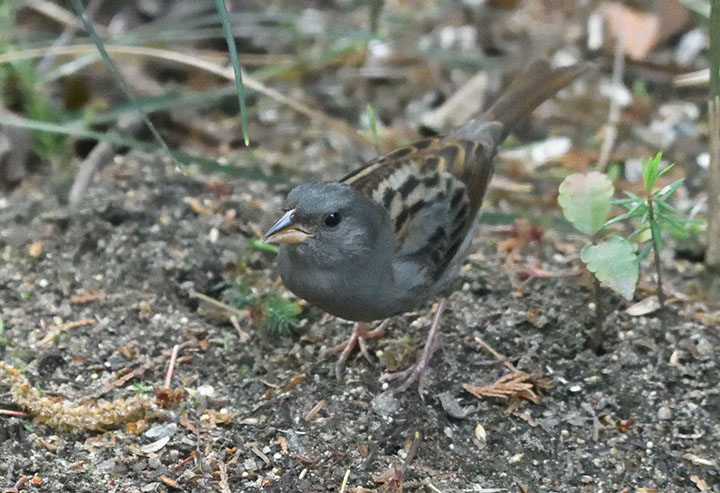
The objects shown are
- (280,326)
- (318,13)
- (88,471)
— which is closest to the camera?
(88,471)

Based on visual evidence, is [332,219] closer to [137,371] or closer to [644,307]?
[137,371]

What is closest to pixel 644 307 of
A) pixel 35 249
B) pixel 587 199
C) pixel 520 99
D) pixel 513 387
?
pixel 513 387

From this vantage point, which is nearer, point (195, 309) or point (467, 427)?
point (467, 427)

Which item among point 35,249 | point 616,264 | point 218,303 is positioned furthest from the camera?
point 35,249

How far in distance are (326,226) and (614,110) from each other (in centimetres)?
297

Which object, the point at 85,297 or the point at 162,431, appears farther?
the point at 85,297

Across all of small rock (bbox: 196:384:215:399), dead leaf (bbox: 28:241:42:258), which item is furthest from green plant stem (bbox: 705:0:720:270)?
dead leaf (bbox: 28:241:42:258)

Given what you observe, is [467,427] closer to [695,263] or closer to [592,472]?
[592,472]

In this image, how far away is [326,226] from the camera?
3350mm

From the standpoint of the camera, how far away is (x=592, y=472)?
326 cm

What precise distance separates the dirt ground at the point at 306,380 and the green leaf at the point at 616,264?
0.68 meters

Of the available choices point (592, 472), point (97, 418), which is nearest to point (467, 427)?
point (592, 472)

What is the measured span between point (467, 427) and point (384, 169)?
1.15 metres

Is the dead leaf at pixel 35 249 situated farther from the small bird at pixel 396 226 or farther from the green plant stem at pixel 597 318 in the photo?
the green plant stem at pixel 597 318
